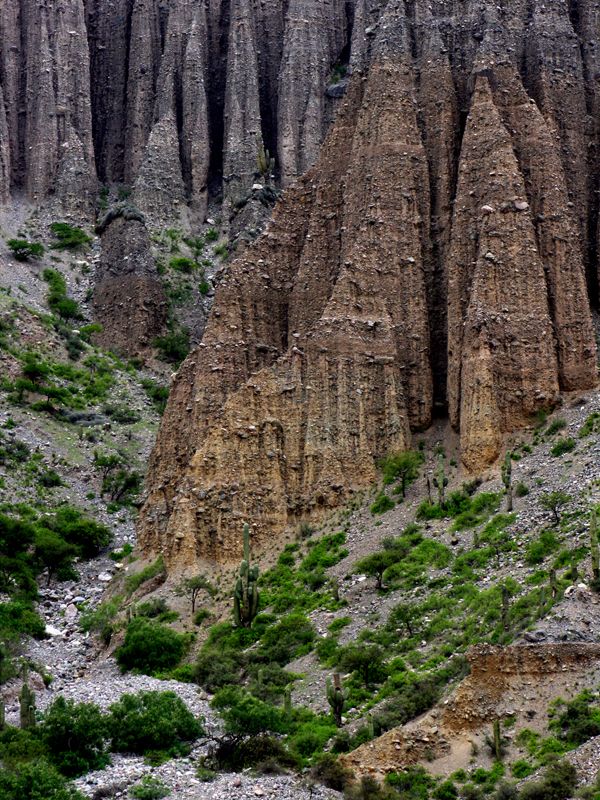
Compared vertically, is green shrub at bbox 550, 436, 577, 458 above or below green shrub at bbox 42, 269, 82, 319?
below

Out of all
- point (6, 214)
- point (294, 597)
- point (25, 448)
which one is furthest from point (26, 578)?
point (6, 214)

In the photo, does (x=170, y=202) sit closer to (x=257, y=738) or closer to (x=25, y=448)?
(x=25, y=448)

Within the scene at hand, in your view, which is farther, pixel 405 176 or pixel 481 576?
pixel 405 176

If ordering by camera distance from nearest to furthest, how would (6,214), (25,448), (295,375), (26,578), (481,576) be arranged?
(481,576)
(295,375)
(26,578)
(25,448)
(6,214)

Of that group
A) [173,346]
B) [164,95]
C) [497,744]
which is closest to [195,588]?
[497,744]

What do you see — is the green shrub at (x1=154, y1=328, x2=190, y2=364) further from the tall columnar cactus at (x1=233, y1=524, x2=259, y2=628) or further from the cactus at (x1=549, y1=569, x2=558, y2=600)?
the cactus at (x1=549, y1=569, x2=558, y2=600)

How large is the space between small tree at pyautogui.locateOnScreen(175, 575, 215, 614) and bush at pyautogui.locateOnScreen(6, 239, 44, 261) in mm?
46920

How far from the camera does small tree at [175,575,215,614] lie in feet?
236

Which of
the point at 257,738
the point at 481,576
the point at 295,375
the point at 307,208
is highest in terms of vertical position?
the point at 307,208

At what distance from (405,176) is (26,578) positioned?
78.8 feet

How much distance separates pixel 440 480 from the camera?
231ft

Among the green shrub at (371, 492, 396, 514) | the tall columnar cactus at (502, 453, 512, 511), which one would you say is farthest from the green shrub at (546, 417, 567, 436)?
the green shrub at (371, 492, 396, 514)

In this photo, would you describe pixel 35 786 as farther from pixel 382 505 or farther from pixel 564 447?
pixel 564 447

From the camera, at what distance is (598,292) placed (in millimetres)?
79625
